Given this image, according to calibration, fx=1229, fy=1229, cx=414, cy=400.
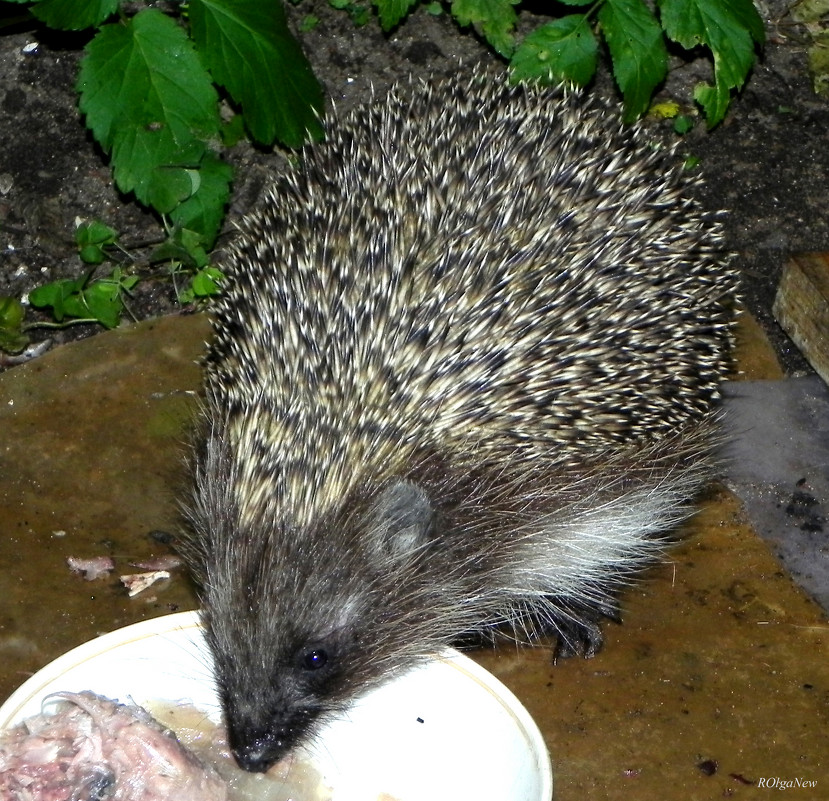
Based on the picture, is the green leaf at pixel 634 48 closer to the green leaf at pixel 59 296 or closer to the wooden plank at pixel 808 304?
the wooden plank at pixel 808 304

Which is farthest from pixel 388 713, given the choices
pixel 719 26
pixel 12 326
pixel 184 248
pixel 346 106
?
pixel 346 106

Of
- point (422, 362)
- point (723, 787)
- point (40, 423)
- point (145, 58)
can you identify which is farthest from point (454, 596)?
point (145, 58)

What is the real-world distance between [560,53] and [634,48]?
0.84 ft

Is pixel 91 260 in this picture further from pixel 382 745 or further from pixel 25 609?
pixel 382 745

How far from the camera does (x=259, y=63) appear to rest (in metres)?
3.59

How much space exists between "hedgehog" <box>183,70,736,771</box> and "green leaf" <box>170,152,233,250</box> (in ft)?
2.75

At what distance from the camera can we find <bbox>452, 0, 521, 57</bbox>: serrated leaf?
4281 mm

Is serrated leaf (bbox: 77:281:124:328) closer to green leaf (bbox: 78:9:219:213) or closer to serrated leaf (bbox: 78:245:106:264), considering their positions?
serrated leaf (bbox: 78:245:106:264)

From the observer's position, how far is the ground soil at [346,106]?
4316mm

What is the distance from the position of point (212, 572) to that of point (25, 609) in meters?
0.66

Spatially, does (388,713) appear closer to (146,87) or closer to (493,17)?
(146,87)

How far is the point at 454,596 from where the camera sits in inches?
112

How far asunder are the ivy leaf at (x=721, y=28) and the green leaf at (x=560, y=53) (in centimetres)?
26

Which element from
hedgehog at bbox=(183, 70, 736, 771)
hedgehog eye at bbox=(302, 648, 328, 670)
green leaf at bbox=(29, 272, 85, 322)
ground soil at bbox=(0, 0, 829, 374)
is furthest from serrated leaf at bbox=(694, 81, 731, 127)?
hedgehog eye at bbox=(302, 648, 328, 670)
